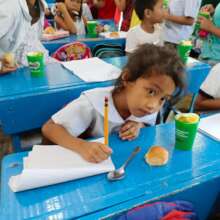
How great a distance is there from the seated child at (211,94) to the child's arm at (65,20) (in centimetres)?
172

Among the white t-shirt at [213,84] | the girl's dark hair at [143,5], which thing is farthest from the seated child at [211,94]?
the girl's dark hair at [143,5]

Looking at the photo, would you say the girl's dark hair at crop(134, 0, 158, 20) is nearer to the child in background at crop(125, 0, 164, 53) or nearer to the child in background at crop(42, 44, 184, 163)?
the child in background at crop(125, 0, 164, 53)

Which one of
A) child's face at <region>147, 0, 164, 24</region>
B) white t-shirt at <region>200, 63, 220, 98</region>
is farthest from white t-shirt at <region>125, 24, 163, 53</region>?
white t-shirt at <region>200, 63, 220, 98</region>

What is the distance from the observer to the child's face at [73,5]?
3.11 m

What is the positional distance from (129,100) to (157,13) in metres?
1.59

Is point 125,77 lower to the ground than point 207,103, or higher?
higher

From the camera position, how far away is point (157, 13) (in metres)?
2.50

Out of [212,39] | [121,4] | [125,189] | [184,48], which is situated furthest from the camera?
[121,4]

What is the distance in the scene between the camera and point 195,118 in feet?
3.33

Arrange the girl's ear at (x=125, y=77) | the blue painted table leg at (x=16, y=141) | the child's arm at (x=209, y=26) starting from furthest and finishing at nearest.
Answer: the child's arm at (x=209, y=26), the blue painted table leg at (x=16, y=141), the girl's ear at (x=125, y=77)

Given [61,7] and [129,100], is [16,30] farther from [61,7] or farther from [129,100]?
[61,7]

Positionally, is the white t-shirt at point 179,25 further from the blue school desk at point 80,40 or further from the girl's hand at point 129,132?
the girl's hand at point 129,132

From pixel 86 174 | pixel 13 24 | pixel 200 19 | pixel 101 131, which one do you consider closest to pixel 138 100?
pixel 101 131

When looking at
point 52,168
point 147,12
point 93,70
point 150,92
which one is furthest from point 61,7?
point 52,168
